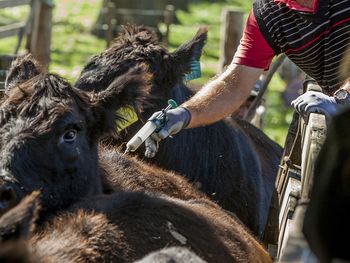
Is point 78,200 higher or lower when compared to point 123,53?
lower

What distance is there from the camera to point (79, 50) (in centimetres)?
1942

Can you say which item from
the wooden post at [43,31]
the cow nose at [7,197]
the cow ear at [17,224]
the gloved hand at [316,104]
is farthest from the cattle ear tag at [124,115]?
the wooden post at [43,31]

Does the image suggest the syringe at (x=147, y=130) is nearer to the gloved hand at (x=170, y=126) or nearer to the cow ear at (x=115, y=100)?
the gloved hand at (x=170, y=126)

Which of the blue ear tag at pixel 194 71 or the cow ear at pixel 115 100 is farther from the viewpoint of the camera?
the blue ear tag at pixel 194 71

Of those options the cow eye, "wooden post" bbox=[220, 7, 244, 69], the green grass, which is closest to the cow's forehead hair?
the cow eye

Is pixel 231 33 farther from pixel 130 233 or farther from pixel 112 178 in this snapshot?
pixel 130 233

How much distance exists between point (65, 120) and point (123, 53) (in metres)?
1.87

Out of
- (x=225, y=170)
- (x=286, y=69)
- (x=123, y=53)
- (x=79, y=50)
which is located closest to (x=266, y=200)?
(x=225, y=170)

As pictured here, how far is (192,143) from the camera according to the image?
6.64 m

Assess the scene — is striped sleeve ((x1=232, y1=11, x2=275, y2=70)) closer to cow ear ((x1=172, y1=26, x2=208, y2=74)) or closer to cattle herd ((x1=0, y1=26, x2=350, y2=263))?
cattle herd ((x1=0, y1=26, x2=350, y2=263))

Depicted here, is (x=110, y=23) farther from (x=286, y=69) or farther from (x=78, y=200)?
(x=78, y=200)

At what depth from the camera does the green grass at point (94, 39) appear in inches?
611

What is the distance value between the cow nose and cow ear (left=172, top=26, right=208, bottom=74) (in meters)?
2.66

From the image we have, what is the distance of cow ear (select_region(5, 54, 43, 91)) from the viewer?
5.26 metres
